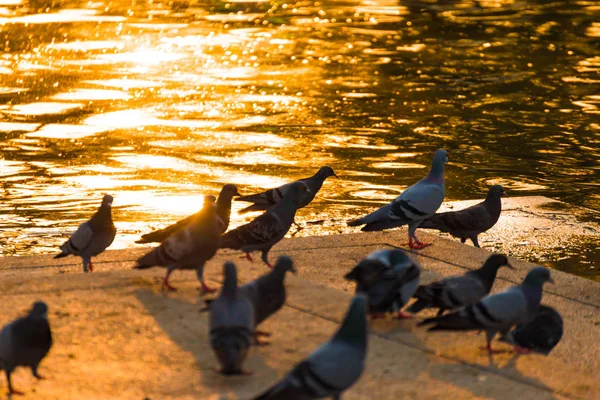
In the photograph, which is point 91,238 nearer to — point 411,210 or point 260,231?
point 260,231

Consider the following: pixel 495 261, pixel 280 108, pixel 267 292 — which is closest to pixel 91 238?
pixel 267 292

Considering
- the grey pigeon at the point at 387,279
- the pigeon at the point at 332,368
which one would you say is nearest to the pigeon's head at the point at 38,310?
the pigeon at the point at 332,368

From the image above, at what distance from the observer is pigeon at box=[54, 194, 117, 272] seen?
921 cm

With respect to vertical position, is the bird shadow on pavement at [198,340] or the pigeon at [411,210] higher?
the bird shadow on pavement at [198,340]

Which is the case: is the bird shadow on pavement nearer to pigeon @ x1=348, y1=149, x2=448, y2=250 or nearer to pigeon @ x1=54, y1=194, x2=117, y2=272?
pigeon @ x1=54, y1=194, x2=117, y2=272

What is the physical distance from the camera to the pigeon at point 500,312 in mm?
6969

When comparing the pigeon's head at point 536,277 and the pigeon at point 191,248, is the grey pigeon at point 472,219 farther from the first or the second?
the pigeon's head at point 536,277

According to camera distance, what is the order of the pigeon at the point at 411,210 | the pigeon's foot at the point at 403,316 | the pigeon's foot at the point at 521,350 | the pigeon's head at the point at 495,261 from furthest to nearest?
1. the pigeon at the point at 411,210
2. the pigeon's foot at the point at 403,316
3. the pigeon's head at the point at 495,261
4. the pigeon's foot at the point at 521,350

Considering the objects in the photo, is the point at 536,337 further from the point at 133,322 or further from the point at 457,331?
the point at 133,322

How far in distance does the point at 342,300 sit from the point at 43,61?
14.9m

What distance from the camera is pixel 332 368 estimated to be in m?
5.59

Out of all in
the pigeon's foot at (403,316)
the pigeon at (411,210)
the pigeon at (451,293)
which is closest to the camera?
the pigeon at (451,293)

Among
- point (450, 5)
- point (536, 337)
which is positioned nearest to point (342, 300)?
point (536, 337)

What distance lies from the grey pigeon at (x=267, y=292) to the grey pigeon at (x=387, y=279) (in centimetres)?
64
